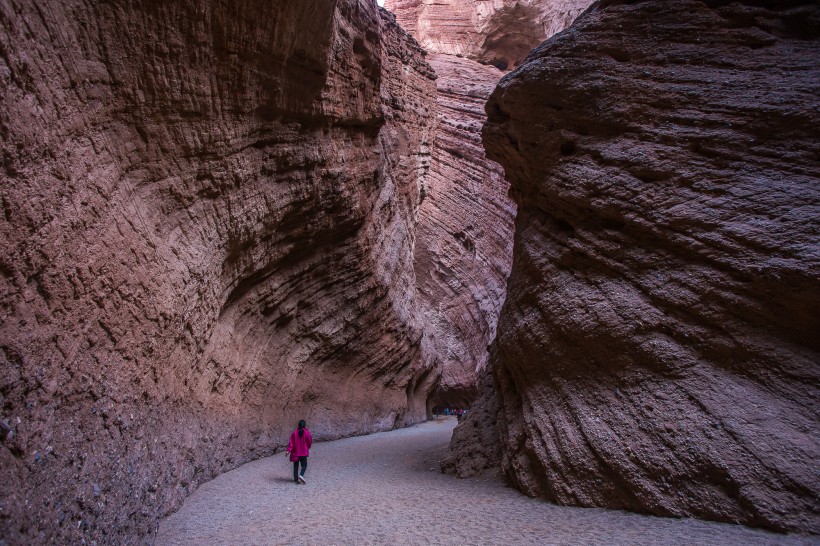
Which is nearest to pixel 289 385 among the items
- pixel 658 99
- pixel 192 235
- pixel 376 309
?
pixel 376 309

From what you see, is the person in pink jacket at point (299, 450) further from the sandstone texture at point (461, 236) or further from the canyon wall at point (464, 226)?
the sandstone texture at point (461, 236)

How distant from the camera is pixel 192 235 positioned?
7.05 metres

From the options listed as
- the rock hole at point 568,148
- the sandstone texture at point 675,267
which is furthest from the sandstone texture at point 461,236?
the sandstone texture at point 675,267

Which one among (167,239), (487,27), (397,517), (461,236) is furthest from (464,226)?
(397,517)

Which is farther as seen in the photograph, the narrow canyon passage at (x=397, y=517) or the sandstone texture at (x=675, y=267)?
the sandstone texture at (x=675, y=267)

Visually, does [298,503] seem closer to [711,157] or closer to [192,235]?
[192,235]

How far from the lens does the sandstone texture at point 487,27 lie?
92.0ft

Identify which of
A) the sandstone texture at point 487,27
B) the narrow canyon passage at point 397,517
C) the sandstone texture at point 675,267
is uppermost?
the sandstone texture at point 487,27

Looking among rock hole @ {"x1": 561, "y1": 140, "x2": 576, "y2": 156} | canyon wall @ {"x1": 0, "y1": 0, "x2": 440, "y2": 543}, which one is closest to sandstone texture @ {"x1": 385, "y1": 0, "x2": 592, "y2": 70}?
canyon wall @ {"x1": 0, "y1": 0, "x2": 440, "y2": 543}

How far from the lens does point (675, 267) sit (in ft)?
20.5

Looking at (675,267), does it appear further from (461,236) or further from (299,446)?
(461,236)

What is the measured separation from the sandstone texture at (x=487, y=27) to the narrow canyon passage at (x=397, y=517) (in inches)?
999

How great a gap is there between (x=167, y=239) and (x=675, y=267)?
20.2 ft

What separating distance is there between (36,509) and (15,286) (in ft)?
5.04
